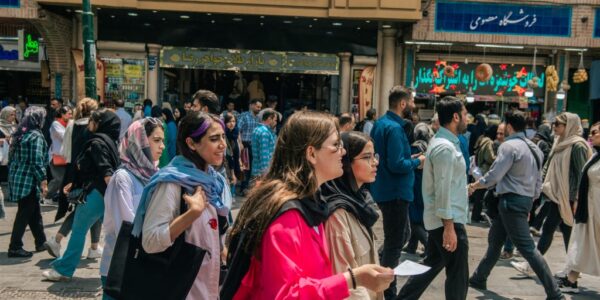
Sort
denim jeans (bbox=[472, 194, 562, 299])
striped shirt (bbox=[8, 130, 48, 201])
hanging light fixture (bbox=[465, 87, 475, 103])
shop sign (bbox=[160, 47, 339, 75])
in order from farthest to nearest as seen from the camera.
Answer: shop sign (bbox=[160, 47, 339, 75]) → hanging light fixture (bbox=[465, 87, 475, 103]) → striped shirt (bbox=[8, 130, 48, 201]) → denim jeans (bbox=[472, 194, 562, 299])

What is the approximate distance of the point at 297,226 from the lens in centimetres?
246

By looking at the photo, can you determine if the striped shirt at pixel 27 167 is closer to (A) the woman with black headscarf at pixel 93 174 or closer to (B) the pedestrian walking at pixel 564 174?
(A) the woman with black headscarf at pixel 93 174

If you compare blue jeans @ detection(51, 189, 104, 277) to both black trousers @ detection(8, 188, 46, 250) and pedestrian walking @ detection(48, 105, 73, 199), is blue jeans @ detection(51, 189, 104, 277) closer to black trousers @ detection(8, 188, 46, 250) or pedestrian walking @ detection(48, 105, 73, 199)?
black trousers @ detection(8, 188, 46, 250)

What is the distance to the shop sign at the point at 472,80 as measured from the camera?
721 inches

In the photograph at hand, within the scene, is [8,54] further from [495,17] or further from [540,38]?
[540,38]

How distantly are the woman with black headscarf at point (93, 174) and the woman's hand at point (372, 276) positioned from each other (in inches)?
161

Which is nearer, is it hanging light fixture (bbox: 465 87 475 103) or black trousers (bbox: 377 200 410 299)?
black trousers (bbox: 377 200 410 299)

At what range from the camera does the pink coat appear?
2.36 meters

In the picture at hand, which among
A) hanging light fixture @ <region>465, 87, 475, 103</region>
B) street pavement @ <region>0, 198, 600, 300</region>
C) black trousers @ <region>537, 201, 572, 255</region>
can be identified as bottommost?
street pavement @ <region>0, 198, 600, 300</region>

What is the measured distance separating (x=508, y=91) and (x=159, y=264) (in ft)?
53.9

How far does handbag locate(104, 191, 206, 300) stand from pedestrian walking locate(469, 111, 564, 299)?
12.1ft

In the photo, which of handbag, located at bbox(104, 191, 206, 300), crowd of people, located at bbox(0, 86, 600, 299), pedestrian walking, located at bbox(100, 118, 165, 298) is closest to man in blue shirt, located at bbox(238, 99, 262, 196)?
crowd of people, located at bbox(0, 86, 600, 299)

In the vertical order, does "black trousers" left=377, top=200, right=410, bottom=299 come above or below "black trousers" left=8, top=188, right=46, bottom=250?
above

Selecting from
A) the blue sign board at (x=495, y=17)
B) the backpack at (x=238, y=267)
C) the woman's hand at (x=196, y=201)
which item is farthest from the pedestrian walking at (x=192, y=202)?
the blue sign board at (x=495, y=17)
